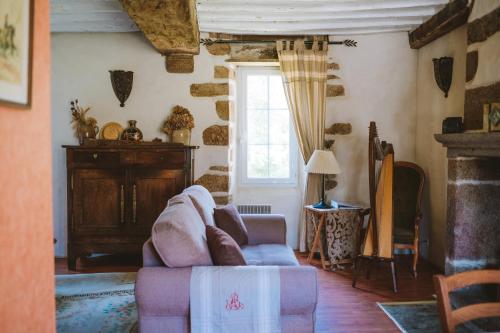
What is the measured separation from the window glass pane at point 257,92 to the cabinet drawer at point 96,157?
65.8 inches

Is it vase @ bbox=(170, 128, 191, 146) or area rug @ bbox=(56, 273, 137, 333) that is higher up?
vase @ bbox=(170, 128, 191, 146)

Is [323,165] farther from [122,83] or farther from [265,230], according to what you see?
[122,83]

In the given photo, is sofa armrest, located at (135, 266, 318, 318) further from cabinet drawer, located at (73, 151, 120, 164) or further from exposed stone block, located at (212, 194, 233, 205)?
exposed stone block, located at (212, 194, 233, 205)

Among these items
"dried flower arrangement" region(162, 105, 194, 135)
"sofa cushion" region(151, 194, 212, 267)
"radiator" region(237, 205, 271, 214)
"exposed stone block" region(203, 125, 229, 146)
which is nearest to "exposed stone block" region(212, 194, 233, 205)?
"radiator" region(237, 205, 271, 214)

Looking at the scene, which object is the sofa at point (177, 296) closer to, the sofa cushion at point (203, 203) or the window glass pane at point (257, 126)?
the sofa cushion at point (203, 203)

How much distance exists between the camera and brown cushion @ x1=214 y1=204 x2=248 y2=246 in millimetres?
3363

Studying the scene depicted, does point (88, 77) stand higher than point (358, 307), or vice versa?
point (88, 77)

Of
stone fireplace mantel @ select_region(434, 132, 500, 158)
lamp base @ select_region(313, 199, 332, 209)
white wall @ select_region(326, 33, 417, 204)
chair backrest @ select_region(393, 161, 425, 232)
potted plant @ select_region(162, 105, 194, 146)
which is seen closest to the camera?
stone fireplace mantel @ select_region(434, 132, 500, 158)

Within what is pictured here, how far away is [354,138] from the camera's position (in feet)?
15.8

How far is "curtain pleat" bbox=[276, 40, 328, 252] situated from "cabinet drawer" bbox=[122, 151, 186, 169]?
1338mm

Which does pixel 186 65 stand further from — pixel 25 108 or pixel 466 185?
pixel 25 108

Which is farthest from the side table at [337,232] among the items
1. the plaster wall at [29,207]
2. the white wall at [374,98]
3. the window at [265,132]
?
the plaster wall at [29,207]

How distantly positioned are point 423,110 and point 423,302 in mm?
2169

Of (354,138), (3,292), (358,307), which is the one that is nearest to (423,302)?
(358,307)
